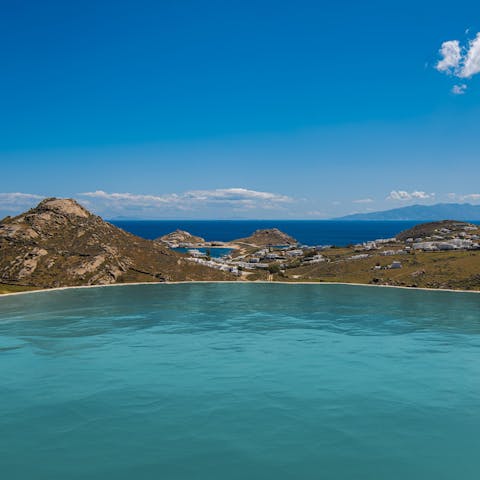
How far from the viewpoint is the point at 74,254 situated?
126 m

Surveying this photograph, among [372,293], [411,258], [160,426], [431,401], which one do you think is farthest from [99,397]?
[411,258]

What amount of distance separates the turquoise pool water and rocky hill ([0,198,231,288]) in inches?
1606

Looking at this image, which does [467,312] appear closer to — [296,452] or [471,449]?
[471,449]

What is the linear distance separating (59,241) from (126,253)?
1919cm

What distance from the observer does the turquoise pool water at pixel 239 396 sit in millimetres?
28766

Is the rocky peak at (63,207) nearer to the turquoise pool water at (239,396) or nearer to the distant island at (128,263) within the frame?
the distant island at (128,263)

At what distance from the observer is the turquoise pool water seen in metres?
28.8

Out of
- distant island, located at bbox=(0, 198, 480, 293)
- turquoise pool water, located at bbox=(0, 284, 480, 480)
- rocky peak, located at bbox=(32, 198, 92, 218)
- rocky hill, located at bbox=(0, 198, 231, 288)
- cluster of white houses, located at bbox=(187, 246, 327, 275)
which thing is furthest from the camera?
cluster of white houses, located at bbox=(187, 246, 327, 275)

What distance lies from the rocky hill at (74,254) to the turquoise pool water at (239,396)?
40780 mm

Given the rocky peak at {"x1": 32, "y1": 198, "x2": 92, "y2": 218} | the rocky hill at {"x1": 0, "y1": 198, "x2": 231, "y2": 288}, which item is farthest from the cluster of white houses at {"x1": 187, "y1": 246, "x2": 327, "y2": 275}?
the rocky peak at {"x1": 32, "y1": 198, "x2": 92, "y2": 218}

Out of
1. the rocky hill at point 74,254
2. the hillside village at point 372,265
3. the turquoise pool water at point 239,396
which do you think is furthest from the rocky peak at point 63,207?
the turquoise pool water at point 239,396

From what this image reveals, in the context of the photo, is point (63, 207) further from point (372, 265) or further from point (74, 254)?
point (372, 265)

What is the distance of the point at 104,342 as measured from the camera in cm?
6100

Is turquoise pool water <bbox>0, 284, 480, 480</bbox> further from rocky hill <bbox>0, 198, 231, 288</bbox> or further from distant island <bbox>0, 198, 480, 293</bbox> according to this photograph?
rocky hill <bbox>0, 198, 231, 288</bbox>
